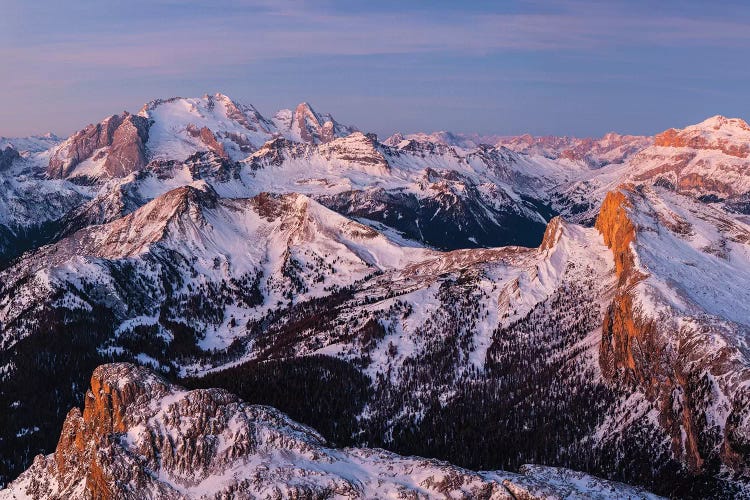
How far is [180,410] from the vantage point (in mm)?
114500

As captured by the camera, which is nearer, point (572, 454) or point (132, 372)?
point (132, 372)

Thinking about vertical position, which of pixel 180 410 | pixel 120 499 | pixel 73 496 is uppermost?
pixel 180 410

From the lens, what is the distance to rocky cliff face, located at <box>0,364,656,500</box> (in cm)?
10612

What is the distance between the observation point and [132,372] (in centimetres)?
12306

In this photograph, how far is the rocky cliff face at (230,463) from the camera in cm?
10612

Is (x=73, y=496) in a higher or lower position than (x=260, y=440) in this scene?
lower

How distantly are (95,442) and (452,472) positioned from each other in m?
54.5

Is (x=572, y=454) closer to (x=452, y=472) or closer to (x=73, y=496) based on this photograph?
(x=452, y=472)

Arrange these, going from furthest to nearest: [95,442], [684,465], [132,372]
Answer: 1. [684,465]
2. [132,372]
3. [95,442]

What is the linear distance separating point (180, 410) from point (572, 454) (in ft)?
358

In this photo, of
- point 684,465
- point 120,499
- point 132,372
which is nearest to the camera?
point 120,499

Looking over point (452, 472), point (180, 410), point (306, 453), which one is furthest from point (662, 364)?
point (180, 410)

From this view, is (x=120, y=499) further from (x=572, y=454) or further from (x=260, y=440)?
(x=572, y=454)

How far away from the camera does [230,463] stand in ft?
362
